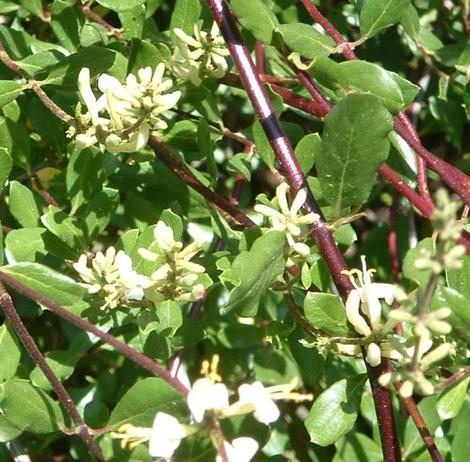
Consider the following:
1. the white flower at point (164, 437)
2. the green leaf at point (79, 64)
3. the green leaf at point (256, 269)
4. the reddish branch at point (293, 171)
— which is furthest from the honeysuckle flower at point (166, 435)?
the green leaf at point (79, 64)

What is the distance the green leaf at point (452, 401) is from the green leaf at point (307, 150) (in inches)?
12.1

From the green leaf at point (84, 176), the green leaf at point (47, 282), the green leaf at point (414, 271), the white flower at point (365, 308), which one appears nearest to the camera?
the green leaf at point (414, 271)

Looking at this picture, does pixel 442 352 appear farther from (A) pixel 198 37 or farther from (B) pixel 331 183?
(A) pixel 198 37

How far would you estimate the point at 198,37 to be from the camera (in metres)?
1.17

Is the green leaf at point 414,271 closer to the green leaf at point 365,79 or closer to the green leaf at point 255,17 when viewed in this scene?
the green leaf at point 365,79

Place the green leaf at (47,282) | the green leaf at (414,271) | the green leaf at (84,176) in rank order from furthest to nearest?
the green leaf at (84,176) < the green leaf at (47,282) < the green leaf at (414,271)

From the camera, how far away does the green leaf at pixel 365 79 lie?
1.06 meters

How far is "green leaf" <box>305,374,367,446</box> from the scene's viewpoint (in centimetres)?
106

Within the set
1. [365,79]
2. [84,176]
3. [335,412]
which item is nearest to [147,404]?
[335,412]

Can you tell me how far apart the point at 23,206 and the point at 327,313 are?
17.0 inches

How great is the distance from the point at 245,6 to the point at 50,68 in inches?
10.3

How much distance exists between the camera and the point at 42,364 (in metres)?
1.03

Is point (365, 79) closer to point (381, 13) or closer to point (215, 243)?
point (381, 13)

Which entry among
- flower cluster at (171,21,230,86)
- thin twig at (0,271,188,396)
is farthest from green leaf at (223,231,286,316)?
flower cluster at (171,21,230,86)
